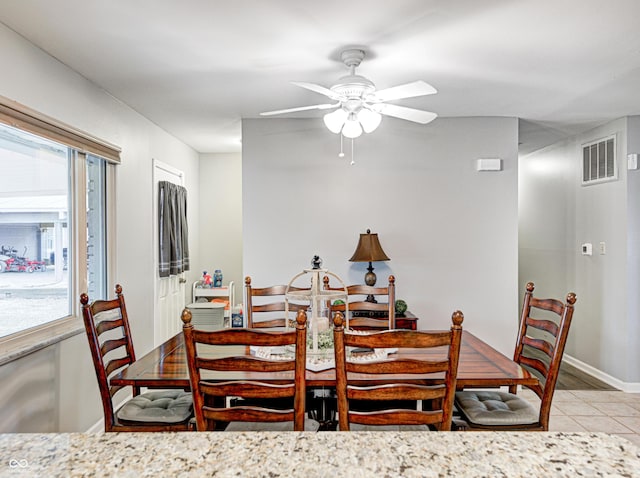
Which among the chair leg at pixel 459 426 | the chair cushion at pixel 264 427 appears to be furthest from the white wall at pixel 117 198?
the chair leg at pixel 459 426

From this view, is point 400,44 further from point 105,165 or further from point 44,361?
point 44,361

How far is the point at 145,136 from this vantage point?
14.4 feet

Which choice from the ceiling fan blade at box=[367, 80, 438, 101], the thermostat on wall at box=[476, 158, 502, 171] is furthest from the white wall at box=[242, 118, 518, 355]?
the ceiling fan blade at box=[367, 80, 438, 101]

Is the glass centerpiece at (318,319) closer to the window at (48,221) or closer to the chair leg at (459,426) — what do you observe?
the chair leg at (459,426)

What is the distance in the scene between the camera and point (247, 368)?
183cm

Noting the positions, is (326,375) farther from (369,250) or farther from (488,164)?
(488,164)

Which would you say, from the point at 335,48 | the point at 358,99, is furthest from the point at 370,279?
the point at 335,48

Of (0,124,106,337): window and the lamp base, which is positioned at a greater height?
(0,124,106,337): window

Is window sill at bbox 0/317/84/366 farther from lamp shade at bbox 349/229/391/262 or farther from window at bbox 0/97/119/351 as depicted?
lamp shade at bbox 349/229/391/262

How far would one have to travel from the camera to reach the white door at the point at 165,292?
4645 millimetres

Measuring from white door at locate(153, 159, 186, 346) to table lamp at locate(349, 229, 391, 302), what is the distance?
74.8 inches

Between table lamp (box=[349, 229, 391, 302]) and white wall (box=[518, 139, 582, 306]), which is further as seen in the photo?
white wall (box=[518, 139, 582, 306])

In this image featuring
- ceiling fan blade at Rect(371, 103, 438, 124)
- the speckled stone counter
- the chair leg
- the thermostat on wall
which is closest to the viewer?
the speckled stone counter

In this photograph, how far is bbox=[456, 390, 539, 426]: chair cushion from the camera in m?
2.28
